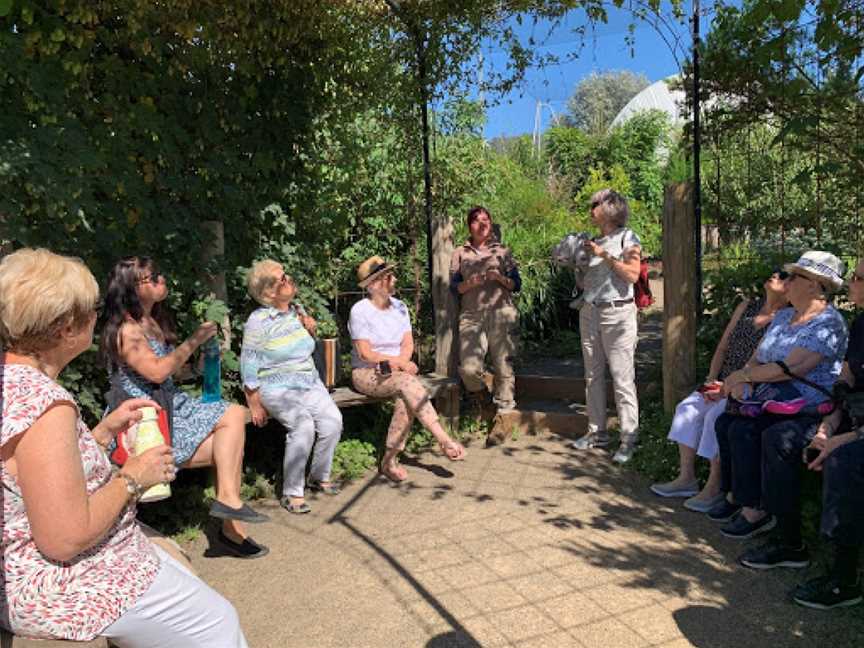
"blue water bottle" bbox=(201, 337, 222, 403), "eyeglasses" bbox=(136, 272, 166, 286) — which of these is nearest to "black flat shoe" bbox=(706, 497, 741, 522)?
"blue water bottle" bbox=(201, 337, 222, 403)

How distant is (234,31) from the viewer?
5.01m

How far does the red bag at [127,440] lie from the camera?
3312mm

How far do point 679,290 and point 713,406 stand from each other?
1139 millimetres

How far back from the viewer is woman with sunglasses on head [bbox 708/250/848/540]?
3.96m

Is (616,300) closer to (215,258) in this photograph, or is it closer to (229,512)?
(215,258)

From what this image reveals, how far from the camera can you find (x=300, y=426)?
15.9 ft

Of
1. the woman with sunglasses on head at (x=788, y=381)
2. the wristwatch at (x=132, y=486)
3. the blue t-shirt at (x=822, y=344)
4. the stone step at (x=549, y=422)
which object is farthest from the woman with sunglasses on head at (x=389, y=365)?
the wristwatch at (x=132, y=486)

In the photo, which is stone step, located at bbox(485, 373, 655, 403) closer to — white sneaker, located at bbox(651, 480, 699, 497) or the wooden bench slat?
the wooden bench slat

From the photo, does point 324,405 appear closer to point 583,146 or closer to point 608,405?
point 608,405

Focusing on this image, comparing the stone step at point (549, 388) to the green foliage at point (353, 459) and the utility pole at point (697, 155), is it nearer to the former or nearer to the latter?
the utility pole at point (697, 155)

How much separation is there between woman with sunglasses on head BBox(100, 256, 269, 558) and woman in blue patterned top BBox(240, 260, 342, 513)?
519mm

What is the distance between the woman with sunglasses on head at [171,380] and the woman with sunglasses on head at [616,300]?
8.11 ft

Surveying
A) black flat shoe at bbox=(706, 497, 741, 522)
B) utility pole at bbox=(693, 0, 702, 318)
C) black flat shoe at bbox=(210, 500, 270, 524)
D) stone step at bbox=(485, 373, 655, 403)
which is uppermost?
utility pole at bbox=(693, 0, 702, 318)

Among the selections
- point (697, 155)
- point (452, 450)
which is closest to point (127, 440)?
point (452, 450)
